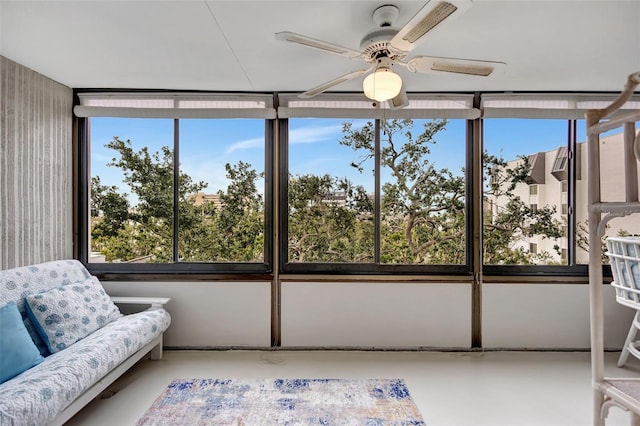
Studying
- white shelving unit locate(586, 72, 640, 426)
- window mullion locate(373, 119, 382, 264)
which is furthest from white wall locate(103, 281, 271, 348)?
white shelving unit locate(586, 72, 640, 426)

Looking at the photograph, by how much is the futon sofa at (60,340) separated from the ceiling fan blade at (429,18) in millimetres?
2421

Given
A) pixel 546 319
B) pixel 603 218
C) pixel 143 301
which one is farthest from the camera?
pixel 546 319

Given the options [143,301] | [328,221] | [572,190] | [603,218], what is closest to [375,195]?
[328,221]

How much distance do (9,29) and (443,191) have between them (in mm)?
3370

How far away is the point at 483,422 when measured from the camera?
203 centimetres

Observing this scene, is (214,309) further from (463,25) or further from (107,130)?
(463,25)

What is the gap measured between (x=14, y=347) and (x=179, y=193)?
1.63m

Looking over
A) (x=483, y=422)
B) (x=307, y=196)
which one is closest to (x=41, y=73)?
(x=307, y=196)

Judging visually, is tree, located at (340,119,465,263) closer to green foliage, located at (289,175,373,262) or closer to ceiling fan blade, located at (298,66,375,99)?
green foliage, located at (289,175,373,262)

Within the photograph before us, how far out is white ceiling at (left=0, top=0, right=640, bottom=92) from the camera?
6.12 feet

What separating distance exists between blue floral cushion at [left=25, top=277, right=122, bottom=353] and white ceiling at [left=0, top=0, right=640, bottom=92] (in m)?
1.69

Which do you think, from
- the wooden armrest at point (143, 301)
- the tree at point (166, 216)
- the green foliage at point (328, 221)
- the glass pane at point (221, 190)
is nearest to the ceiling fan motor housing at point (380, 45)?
the green foliage at point (328, 221)

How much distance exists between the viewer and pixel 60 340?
2199mm

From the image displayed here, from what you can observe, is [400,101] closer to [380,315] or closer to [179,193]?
[380,315]
